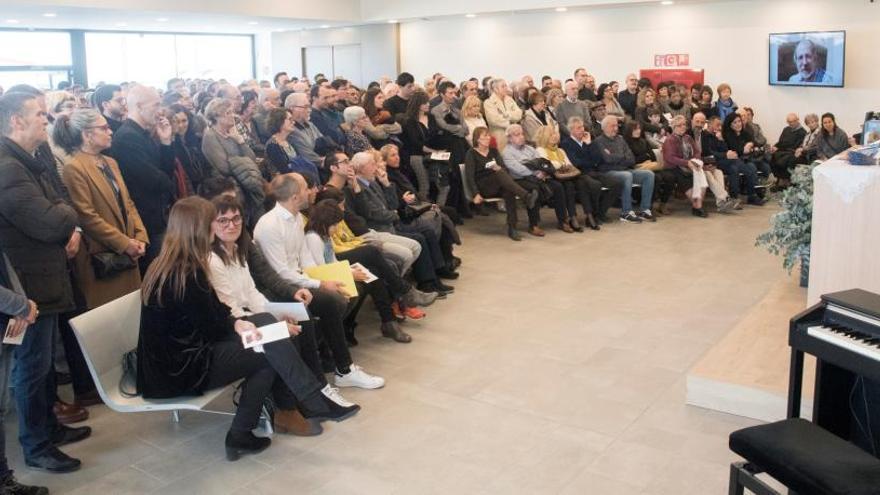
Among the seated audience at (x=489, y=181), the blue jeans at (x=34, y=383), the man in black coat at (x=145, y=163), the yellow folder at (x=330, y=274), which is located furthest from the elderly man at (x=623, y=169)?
the blue jeans at (x=34, y=383)

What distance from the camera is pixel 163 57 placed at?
1842 cm

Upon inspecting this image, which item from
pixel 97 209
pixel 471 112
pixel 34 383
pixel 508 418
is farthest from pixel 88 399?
pixel 471 112

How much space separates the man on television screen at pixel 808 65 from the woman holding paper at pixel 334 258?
944 centimetres

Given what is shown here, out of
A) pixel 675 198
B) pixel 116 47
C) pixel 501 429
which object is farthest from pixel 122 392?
pixel 116 47

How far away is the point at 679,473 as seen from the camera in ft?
11.8

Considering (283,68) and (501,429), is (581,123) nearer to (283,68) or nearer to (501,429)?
(501,429)

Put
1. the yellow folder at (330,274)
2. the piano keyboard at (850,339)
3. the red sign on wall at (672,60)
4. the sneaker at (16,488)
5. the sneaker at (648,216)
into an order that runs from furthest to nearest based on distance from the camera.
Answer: the red sign on wall at (672,60) < the sneaker at (648,216) < the yellow folder at (330,274) < the sneaker at (16,488) < the piano keyboard at (850,339)

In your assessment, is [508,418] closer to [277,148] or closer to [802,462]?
[802,462]

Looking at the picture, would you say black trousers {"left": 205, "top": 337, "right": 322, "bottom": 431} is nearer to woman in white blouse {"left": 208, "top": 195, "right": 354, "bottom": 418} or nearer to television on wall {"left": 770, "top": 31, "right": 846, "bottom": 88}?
woman in white blouse {"left": 208, "top": 195, "right": 354, "bottom": 418}

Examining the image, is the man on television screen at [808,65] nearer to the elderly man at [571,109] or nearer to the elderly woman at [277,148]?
the elderly man at [571,109]

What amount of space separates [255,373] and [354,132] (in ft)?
13.1

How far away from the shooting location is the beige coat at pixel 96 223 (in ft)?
14.0

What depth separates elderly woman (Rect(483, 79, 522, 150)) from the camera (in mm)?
9648

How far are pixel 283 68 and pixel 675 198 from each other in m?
11.2
